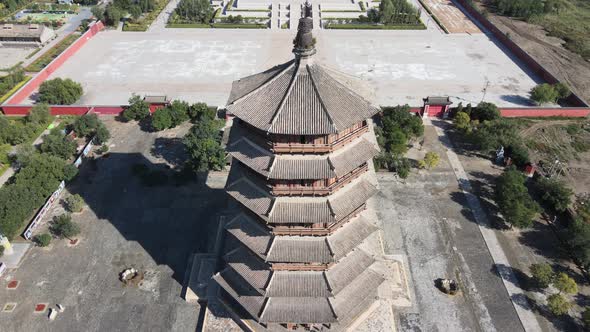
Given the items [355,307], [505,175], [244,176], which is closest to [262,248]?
[244,176]

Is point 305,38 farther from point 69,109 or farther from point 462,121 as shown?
point 69,109

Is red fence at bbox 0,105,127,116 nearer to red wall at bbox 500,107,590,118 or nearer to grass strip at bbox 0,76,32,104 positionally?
grass strip at bbox 0,76,32,104

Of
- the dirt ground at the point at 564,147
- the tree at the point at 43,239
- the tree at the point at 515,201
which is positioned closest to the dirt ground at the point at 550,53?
the dirt ground at the point at 564,147

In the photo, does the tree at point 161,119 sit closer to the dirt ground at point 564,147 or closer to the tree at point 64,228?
the tree at point 64,228

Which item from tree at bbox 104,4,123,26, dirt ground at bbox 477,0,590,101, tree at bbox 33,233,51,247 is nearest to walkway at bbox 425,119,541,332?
dirt ground at bbox 477,0,590,101

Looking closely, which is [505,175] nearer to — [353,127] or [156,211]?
[353,127]

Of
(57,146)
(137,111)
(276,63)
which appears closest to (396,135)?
(276,63)
